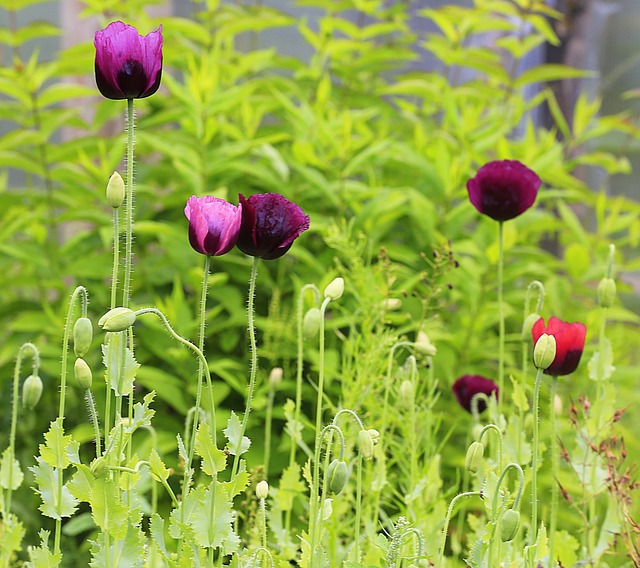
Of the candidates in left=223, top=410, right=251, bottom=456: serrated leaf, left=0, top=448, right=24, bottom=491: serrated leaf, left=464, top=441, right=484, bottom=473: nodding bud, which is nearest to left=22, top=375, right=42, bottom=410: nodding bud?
left=0, top=448, right=24, bottom=491: serrated leaf

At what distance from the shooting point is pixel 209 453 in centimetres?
58

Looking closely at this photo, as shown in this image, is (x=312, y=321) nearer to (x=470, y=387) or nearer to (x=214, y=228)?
(x=214, y=228)

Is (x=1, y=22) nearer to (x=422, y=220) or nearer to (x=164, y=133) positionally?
(x=164, y=133)

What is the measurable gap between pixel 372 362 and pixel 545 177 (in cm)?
83

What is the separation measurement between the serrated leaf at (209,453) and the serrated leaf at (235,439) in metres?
0.02

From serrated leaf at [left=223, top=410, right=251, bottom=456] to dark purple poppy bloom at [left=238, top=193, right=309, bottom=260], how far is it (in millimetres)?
112

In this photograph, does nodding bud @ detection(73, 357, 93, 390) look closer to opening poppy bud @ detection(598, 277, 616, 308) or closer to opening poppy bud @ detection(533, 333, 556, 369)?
opening poppy bud @ detection(533, 333, 556, 369)

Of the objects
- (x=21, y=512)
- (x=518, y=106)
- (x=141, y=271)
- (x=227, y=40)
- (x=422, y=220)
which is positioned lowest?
(x=21, y=512)

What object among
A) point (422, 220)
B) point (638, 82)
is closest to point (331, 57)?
point (422, 220)

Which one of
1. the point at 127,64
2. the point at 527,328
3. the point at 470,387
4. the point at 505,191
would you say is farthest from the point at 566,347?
the point at 127,64

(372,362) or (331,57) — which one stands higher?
(331,57)

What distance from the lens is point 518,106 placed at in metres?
1.71

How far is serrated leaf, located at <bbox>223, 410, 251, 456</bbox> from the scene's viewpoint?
603mm

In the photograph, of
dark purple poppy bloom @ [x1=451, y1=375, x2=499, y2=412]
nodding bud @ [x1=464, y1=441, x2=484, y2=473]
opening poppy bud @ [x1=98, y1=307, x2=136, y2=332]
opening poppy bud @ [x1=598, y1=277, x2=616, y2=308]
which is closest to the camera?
opening poppy bud @ [x1=98, y1=307, x2=136, y2=332]
